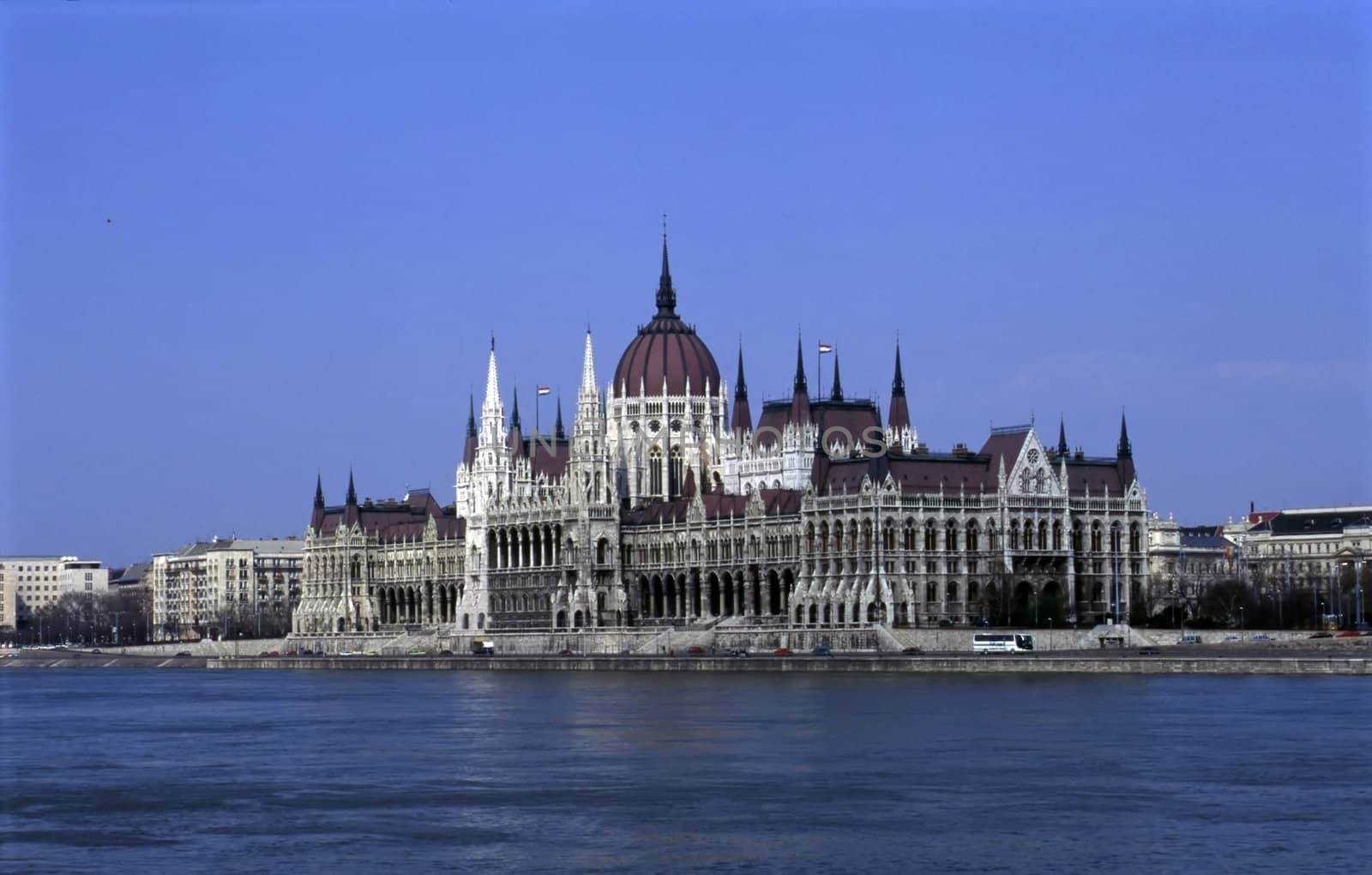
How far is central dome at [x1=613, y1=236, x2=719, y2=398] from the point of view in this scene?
184 m

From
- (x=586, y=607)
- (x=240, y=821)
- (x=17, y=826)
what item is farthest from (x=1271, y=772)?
(x=586, y=607)

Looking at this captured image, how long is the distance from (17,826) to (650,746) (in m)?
23.8

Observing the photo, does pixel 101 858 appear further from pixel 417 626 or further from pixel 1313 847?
pixel 417 626

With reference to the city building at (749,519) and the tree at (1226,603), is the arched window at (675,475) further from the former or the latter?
the tree at (1226,603)

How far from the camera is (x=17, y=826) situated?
199 feet

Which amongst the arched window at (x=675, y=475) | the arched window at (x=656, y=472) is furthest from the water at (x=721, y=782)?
the arched window at (x=656, y=472)

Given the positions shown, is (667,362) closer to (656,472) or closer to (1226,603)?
(656,472)

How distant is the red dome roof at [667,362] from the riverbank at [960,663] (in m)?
29.5

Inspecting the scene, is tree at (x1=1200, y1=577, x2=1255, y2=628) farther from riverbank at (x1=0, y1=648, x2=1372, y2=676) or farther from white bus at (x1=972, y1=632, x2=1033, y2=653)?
riverbank at (x1=0, y1=648, x2=1372, y2=676)

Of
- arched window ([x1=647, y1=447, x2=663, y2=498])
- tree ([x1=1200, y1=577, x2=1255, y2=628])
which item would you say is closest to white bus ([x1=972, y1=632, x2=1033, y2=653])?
tree ([x1=1200, y1=577, x2=1255, y2=628])

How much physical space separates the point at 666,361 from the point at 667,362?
0.08 meters

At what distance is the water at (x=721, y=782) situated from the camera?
55094 millimetres

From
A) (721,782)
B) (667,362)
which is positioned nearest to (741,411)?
(667,362)

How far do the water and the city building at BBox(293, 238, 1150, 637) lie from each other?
3786cm
